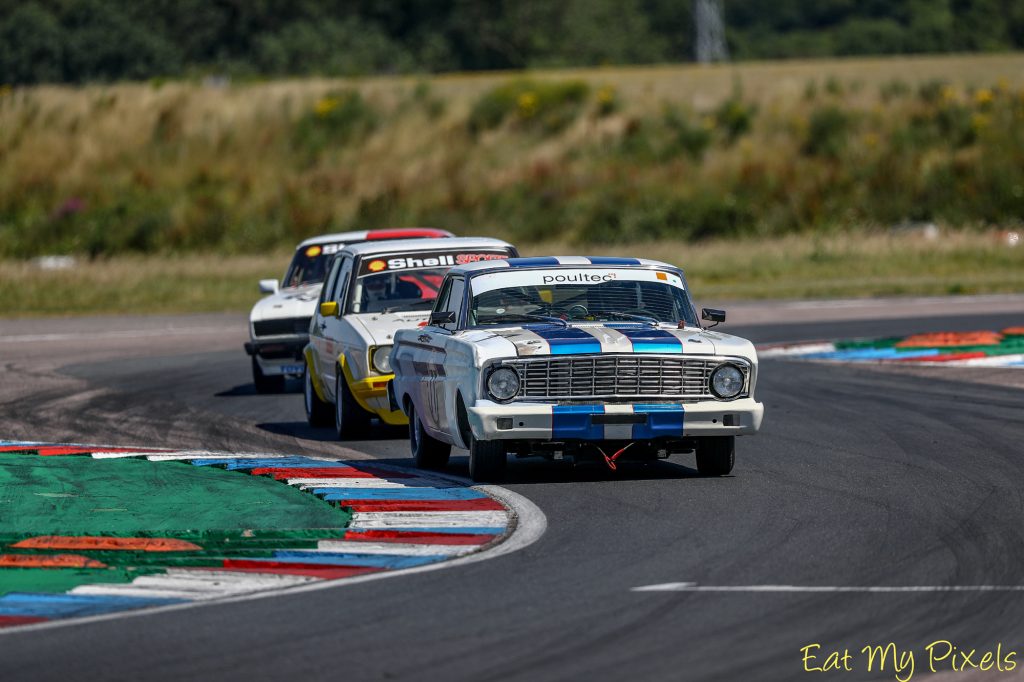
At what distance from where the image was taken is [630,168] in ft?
159

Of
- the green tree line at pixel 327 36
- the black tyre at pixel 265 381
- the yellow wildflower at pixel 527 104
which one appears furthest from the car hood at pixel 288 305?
the green tree line at pixel 327 36

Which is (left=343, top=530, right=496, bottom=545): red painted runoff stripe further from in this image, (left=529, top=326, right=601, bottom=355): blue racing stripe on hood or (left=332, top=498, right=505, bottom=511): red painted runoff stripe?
(left=529, top=326, right=601, bottom=355): blue racing stripe on hood

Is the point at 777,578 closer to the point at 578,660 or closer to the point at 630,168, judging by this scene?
the point at 578,660

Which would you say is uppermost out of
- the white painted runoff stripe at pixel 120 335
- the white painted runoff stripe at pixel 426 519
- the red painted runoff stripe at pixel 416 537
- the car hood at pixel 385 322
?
the car hood at pixel 385 322

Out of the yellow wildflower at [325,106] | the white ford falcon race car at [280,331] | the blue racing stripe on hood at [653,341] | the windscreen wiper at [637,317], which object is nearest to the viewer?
the blue racing stripe on hood at [653,341]

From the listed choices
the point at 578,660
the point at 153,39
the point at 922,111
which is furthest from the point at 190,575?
the point at 153,39

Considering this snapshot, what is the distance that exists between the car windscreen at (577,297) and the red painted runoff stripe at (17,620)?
15.8 ft

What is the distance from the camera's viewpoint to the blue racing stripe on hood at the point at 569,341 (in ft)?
33.8

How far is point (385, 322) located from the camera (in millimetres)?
13508

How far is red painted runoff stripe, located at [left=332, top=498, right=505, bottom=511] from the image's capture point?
9.55 m

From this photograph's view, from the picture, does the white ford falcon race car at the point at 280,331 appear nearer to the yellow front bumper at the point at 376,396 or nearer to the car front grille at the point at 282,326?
the car front grille at the point at 282,326

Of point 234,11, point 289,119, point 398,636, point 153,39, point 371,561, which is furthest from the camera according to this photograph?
point 234,11

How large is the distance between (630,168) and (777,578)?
136ft

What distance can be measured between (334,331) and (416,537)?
5637mm
